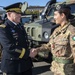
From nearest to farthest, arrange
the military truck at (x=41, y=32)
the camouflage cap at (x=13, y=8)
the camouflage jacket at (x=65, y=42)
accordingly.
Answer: the camouflage jacket at (x=65, y=42)
the camouflage cap at (x=13, y=8)
the military truck at (x=41, y=32)

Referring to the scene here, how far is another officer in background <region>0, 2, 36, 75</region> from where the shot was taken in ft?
12.6

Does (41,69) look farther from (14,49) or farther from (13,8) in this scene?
(14,49)

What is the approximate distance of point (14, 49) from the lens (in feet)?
12.6

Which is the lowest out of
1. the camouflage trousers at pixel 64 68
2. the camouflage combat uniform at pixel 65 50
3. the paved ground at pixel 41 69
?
the paved ground at pixel 41 69

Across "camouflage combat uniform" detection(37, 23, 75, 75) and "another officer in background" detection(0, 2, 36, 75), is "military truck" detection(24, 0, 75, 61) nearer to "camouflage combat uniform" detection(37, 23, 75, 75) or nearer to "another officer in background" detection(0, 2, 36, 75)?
"another officer in background" detection(0, 2, 36, 75)

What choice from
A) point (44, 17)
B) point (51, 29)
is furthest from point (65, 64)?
point (44, 17)

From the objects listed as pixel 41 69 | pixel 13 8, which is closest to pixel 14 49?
pixel 13 8

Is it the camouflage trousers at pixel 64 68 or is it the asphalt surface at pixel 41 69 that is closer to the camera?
the camouflage trousers at pixel 64 68

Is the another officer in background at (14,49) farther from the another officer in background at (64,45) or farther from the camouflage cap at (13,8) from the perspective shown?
the another officer in background at (64,45)

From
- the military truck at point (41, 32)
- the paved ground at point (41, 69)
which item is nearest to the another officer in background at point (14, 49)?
the military truck at point (41, 32)

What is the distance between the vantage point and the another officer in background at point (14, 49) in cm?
385

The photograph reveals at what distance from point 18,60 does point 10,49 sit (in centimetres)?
19

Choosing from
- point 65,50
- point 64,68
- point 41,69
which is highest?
point 65,50

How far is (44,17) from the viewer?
891 centimetres
